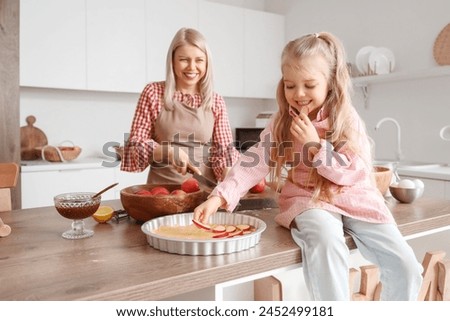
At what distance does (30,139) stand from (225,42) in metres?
1.80

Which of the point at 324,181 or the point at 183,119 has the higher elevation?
the point at 183,119

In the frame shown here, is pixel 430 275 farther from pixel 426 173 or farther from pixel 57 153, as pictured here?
pixel 57 153

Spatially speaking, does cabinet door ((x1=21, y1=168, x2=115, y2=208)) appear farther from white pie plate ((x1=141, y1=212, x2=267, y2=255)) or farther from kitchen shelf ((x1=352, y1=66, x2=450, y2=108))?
white pie plate ((x1=141, y1=212, x2=267, y2=255))

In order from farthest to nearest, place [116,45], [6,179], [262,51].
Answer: [262,51] < [116,45] < [6,179]

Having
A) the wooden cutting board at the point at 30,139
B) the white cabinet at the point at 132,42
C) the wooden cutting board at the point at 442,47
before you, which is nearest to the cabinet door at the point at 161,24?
the white cabinet at the point at 132,42

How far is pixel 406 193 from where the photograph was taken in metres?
1.45

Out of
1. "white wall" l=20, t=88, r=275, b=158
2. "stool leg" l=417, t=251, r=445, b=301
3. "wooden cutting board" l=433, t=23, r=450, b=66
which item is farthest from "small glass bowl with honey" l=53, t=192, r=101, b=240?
"wooden cutting board" l=433, t=23, r=450, b=66

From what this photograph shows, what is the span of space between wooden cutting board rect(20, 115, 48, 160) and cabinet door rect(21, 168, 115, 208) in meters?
0.39

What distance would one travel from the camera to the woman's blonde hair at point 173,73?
1.75m

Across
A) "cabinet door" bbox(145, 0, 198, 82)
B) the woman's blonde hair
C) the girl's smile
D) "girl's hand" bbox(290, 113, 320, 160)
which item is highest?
"cabinet door" bbox(145, 0, 198, 82)

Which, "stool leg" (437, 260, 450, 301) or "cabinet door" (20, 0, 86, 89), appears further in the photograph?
"cabinet door" (20, 0, 86, 89)

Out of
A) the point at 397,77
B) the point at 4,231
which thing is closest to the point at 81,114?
the point at 397,77

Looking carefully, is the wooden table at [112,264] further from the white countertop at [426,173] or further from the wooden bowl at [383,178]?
the white countertop at [426,173]

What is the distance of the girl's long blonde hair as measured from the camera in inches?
45.4
